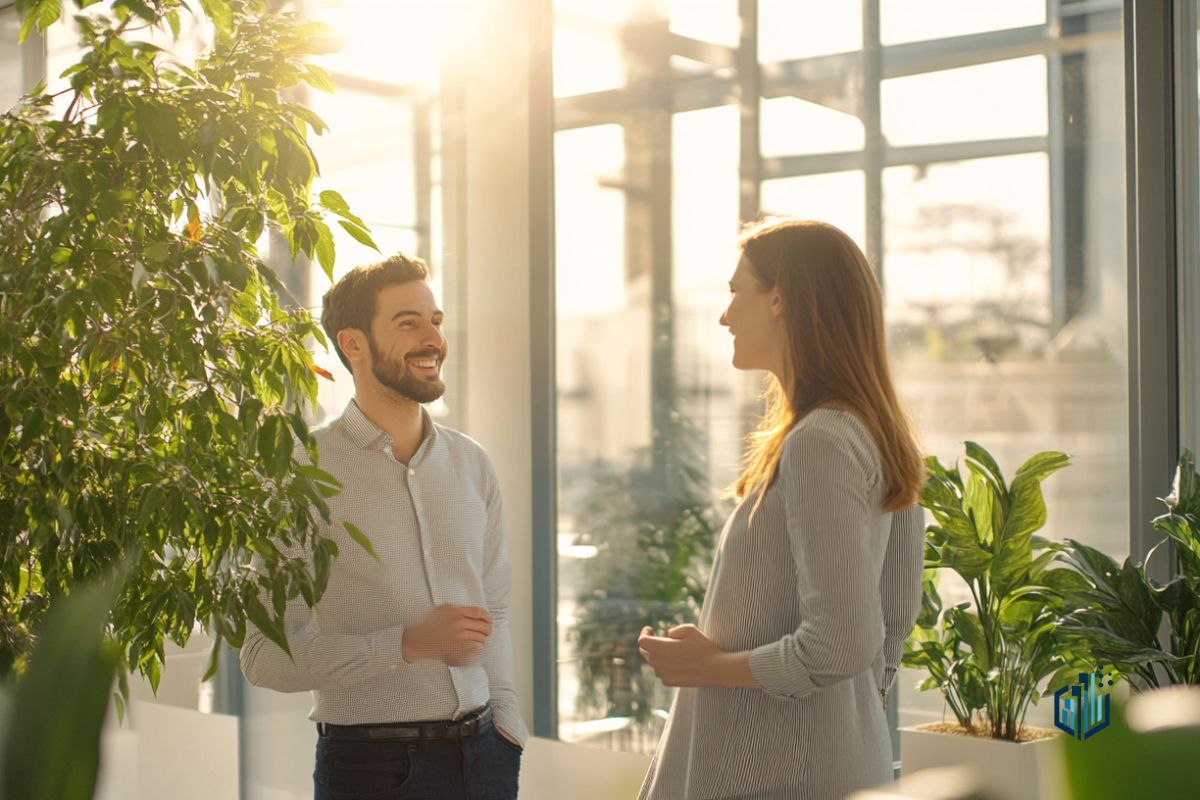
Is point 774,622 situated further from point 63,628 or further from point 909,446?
point 63,628

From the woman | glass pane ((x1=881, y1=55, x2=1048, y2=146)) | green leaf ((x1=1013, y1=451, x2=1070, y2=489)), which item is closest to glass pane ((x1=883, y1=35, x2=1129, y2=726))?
glass pane ((x1=881, y1=55, x2=1048, y2=146))

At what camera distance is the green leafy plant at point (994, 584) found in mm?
2697

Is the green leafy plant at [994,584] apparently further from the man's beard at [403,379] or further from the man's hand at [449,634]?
the man's beard at [403,379]

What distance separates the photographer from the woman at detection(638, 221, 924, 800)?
1677mm

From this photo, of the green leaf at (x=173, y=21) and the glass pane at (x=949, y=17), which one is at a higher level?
the glass pane at (x=949, y=17)

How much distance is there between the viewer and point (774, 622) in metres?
1.79

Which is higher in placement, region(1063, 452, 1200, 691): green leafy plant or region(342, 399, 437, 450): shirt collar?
region(342, 399, 437, 450): shirt collar

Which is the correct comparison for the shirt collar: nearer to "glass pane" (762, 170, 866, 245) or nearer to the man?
the man

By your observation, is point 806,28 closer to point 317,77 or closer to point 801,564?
point 317,77

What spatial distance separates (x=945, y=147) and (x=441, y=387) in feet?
4.91

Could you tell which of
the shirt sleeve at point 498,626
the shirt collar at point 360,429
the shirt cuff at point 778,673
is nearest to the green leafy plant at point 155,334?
the shirt collar at point 360,429

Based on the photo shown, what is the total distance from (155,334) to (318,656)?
0.71 metres

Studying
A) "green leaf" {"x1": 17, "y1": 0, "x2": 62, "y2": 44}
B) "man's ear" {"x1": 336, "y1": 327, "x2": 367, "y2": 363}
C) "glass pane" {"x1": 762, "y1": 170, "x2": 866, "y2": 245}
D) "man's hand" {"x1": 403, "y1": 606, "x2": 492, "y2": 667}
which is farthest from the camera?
"glass pane" {"x1": 762, "y1": 170, "x2": 866, "y2": 245}

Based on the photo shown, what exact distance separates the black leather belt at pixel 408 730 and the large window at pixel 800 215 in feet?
3.77
